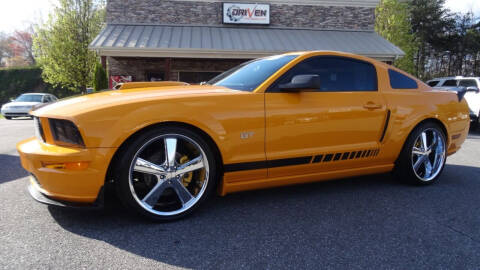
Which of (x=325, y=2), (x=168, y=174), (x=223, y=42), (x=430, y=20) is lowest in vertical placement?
(x=168, y=174)

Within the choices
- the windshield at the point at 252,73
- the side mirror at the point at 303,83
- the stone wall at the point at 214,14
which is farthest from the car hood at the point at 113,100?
the stone wall at the point at 214,14

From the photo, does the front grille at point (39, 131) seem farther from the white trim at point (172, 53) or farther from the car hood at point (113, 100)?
the white trim at point (172, 53)

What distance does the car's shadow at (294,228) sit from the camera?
1903 mm

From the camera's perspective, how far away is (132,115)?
2213mm

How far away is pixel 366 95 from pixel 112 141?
2.45 m

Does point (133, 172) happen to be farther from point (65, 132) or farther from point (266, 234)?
point (266, 234)

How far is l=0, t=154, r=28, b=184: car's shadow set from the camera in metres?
3.65

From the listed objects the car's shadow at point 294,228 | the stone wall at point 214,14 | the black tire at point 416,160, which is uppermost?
the stone wall at point 214,14

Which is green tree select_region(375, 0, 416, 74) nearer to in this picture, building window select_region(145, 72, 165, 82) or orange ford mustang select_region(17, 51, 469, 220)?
building window select_region(145, 72, 165, 82)

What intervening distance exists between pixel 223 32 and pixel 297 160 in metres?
10.8

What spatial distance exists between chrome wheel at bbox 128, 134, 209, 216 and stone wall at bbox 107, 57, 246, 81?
10.8m

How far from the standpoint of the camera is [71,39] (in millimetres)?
19375

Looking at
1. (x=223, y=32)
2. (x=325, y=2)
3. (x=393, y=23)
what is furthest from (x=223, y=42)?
(x=393, y=23)

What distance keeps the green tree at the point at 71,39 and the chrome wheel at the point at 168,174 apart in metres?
19.4
